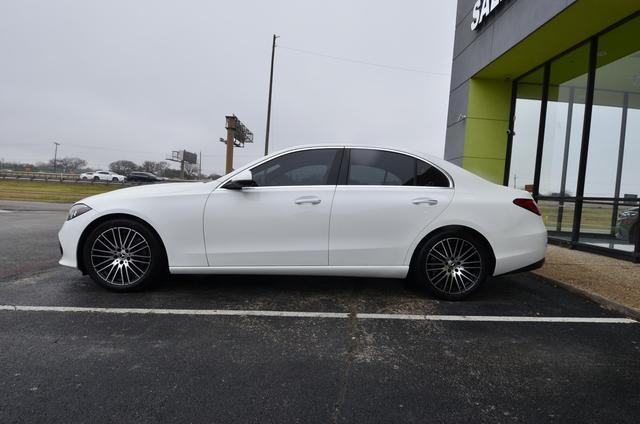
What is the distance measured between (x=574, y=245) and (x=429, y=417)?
7.28 m

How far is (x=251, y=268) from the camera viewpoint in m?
3.92

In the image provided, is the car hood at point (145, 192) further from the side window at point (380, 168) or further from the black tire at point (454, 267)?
the black tire at point (454, 267)

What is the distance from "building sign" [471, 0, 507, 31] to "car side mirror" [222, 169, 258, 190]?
7.98 metres

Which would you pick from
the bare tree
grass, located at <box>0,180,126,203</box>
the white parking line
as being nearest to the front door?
the white parking line

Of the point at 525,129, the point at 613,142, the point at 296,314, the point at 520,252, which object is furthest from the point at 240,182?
the point at 525,129

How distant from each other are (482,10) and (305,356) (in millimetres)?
9986

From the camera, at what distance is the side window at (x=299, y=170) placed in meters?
4.03

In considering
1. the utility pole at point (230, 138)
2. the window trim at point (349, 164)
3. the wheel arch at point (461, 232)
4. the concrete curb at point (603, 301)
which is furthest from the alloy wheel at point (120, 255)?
the utility pole at point (230, 138)

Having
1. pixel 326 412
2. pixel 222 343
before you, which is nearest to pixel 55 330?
pixel 222 343

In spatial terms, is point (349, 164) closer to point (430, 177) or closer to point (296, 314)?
point (430, 177)

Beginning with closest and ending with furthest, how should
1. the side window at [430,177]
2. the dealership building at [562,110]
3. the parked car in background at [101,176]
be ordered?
the side window at [430,177] → the dealership building at [562,110] → the parked car in background at [101,176]

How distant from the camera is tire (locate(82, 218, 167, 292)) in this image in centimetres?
391

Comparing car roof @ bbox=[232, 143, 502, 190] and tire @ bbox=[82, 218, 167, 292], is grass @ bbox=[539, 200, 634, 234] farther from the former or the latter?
tire @ bbox=[82, 218, 167, 292]

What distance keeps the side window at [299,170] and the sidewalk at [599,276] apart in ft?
10.2
